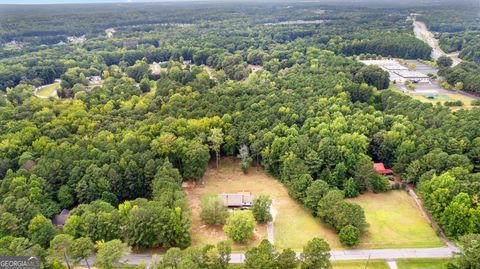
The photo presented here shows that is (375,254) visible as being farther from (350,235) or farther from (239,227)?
(239,227)

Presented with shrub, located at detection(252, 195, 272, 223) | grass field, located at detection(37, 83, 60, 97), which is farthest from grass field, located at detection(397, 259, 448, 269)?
grass field, located at detection(37, 83, 60, 97)

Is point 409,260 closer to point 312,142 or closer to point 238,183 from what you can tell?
point 312,142

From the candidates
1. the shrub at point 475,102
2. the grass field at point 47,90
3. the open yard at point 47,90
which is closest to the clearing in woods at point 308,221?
the shrub at point 475,102

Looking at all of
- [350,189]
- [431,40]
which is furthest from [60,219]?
[431,40]

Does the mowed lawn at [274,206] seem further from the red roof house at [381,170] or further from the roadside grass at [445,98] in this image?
the roadside grass at [445,98]

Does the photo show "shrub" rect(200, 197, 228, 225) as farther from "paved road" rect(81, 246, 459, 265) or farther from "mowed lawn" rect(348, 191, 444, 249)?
"mowed lawn" rect(348, 191, 444, 249)

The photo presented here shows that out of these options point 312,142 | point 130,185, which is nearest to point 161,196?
point 130,185

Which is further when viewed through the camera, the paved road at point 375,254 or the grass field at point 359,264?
the paved road at point 375,254
